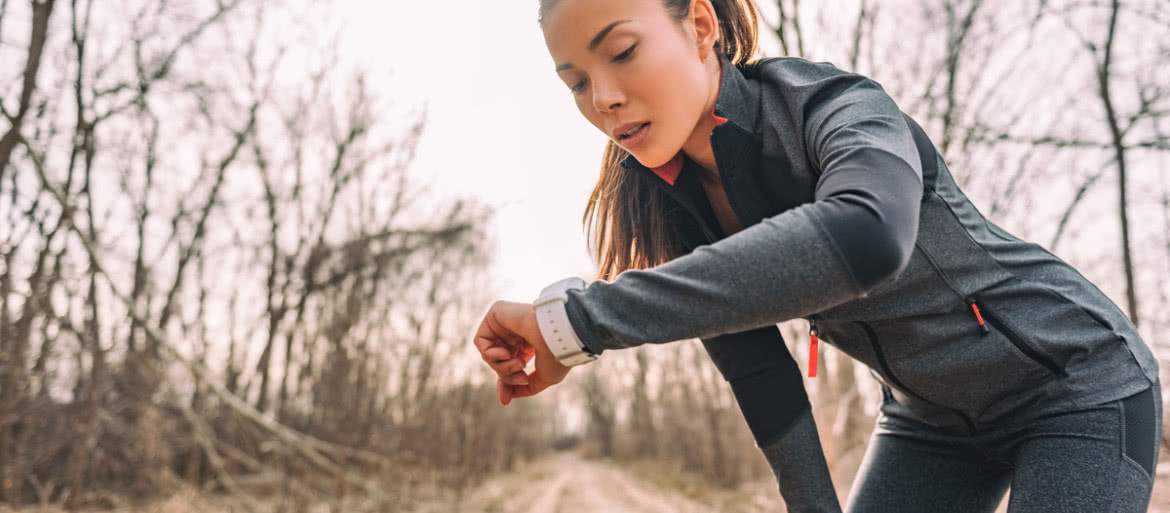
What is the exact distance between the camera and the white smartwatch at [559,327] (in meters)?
0.90

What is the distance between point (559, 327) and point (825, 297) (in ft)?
1.00

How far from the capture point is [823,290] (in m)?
0.81

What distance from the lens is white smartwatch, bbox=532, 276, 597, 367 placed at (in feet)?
2.97

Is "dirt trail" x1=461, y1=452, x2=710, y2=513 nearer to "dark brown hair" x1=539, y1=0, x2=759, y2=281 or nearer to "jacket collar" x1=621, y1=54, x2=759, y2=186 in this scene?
"dark brown hair" x1=539, y1=0, x2=759, y2=281

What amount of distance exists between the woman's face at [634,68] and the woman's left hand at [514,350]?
0.37 metres

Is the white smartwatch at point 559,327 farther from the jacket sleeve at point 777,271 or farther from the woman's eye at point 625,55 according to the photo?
the woman's eye at point 625,55

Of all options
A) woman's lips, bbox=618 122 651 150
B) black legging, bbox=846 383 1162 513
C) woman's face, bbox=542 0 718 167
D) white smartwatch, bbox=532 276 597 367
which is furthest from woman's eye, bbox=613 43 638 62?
black legging, bbox=846 383 1162 513

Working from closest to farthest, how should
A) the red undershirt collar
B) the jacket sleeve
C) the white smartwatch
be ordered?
the jacket sleeve → the white smartwatch → the red undershirt collar

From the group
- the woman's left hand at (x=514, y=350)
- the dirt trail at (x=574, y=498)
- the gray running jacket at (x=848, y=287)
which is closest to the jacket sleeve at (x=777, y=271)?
the gray running jacket at (x=848, y=287)

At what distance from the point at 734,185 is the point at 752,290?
459mm

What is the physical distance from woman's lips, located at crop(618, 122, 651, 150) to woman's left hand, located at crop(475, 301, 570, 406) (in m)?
0.36

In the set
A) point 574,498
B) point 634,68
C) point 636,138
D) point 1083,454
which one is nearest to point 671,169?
point 636,138

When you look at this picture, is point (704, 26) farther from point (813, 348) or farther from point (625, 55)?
point (813, 348)

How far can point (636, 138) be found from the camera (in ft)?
4.01
